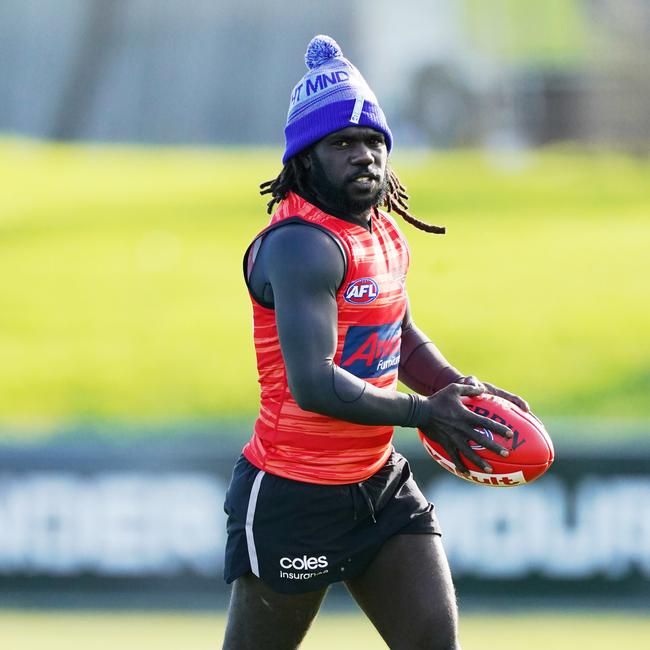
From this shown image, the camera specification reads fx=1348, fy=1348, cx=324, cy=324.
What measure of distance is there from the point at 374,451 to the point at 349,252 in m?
0.66

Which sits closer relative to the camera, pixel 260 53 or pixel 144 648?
pixel 144 648

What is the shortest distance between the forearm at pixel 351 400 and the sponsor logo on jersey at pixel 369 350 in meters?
0.12

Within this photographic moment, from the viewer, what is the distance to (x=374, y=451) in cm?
410

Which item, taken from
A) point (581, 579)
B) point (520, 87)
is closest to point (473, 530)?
point (581, 579)

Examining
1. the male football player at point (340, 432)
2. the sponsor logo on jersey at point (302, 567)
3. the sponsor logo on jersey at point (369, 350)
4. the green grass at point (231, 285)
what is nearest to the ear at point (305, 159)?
the male football player at point (340, 432)

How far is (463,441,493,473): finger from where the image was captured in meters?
3.85

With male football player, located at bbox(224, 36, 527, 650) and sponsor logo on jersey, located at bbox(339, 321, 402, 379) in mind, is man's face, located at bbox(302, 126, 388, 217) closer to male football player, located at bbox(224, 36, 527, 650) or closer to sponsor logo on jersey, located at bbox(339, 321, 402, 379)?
male football player, located at bbox(224, 36, 527, 650)

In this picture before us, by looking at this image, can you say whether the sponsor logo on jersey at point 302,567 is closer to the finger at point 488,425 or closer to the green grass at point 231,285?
the finger at point 488,425

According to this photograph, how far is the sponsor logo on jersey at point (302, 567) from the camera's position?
3992 millimetres

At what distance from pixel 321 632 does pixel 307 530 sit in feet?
12.4

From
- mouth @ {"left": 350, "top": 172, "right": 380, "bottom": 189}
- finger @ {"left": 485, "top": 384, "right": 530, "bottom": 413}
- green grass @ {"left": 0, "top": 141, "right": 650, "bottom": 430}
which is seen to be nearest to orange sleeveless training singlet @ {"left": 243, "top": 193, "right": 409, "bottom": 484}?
mouth @ {"left": 350, "top": 172, "right": 380, "bottom": 189}

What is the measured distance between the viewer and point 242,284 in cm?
1564

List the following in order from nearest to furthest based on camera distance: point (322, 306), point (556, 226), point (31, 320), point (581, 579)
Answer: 1. point (322, 306)
2. point (581, 579)
3. point (31, 320)
4. point (556, 226)

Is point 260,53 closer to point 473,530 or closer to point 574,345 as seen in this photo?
point 574,345
